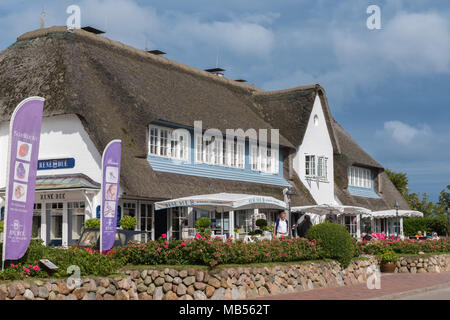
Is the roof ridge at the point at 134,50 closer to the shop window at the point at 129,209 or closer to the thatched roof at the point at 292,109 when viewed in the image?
the thatched roof at the point at 292,109

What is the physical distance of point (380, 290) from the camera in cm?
1722

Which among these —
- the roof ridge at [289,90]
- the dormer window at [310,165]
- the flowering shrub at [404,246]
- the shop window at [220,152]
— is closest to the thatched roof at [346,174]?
the dormer window at [310,165]

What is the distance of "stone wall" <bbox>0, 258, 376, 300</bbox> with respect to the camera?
12172 millimetres

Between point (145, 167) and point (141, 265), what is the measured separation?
435 inches

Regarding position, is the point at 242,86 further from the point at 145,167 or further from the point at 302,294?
the point at 302,294

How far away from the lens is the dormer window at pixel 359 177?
43.8m

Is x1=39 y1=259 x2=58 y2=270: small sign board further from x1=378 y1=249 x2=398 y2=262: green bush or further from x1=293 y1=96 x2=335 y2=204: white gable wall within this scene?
x1=293 y1=96 x2=335 y2=204: white gable wall

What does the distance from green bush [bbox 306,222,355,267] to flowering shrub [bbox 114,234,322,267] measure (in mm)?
2377

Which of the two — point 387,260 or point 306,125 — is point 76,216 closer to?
point 387,260

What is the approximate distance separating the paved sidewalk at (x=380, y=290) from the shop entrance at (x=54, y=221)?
40.3ft

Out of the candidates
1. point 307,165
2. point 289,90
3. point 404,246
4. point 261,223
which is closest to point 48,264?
point 404,246

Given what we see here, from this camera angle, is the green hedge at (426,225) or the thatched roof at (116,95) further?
the green hedge at (426,225)
